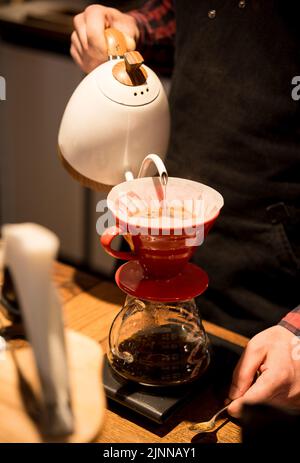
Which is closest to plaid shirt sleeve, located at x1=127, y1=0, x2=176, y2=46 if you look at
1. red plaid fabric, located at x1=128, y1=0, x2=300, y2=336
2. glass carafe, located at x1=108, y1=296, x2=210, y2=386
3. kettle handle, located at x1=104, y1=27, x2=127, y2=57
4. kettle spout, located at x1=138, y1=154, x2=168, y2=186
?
red plaid fabric, located at x1=128, y1=0, x2=300, y2=336

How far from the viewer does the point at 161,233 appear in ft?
2.38

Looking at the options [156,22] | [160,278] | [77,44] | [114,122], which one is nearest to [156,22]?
[156,22]

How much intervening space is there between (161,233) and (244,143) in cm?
47

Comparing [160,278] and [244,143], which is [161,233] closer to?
[160,278]

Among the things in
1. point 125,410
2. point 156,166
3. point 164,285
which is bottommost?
point 125,410

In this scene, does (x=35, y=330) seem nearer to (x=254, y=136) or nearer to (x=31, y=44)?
(x=254, y=136)

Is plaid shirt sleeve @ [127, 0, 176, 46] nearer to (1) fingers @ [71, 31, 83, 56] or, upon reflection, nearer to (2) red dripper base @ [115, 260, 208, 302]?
(1) fingers @ [71, 31, 83, 56]

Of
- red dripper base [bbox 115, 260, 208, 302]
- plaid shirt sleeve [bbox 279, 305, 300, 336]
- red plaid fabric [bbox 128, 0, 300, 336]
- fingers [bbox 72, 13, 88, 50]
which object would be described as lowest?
plaid shirt sleeve [bbox 279, 305, 300, 336]

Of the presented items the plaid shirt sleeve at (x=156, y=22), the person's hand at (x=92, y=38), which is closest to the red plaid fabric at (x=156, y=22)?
the plaid shirt sleeve at (x=156, y=22)

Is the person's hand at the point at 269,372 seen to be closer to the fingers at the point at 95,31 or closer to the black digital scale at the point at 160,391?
the black digital scale at the point at 160,391

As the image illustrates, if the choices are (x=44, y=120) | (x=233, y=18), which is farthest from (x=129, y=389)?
(x=44, y=120)

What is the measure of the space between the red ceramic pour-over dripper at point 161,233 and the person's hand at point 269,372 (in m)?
0.13

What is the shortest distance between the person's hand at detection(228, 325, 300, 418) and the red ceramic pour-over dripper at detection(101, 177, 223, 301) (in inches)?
5.0

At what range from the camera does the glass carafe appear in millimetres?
857
